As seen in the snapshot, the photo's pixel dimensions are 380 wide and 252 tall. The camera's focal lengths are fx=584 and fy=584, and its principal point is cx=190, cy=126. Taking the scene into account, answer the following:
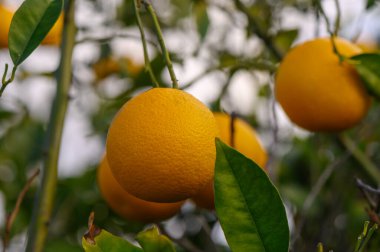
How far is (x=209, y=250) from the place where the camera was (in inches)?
52.5

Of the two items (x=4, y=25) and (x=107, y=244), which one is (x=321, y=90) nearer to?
(x=107, y=244)

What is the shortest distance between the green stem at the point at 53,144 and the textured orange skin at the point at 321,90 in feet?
1.18

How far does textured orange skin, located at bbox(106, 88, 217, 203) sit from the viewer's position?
69 cm

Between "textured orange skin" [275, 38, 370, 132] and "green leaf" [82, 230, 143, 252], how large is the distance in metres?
0.46

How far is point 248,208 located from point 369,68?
451mm

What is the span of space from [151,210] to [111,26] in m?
0.90

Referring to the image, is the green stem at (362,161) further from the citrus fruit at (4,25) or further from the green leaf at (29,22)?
the citrus fruit at (4,25)

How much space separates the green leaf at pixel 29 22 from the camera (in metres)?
0.72

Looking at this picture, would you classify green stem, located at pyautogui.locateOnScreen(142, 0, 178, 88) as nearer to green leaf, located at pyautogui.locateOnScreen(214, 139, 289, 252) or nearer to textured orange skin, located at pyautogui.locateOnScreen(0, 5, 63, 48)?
green leaf, located at pyautogui.locateOnScreen(214, 139, 289, 252)

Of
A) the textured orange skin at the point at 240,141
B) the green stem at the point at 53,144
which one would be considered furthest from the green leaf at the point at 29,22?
the textured orange skin at the point at 240,141

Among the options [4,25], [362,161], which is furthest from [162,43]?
[4,25]

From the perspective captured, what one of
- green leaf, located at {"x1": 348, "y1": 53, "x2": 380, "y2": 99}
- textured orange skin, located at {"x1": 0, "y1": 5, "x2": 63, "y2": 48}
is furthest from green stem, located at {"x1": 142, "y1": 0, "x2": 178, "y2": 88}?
textured orange skin, located at {"x1": 0, "y1": 5, "x2": 63, "y2": 48}

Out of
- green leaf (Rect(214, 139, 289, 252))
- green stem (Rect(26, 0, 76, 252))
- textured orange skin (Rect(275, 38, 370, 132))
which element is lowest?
green stem (Rect(26, 0, 76, 252))

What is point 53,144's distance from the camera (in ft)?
3.00
